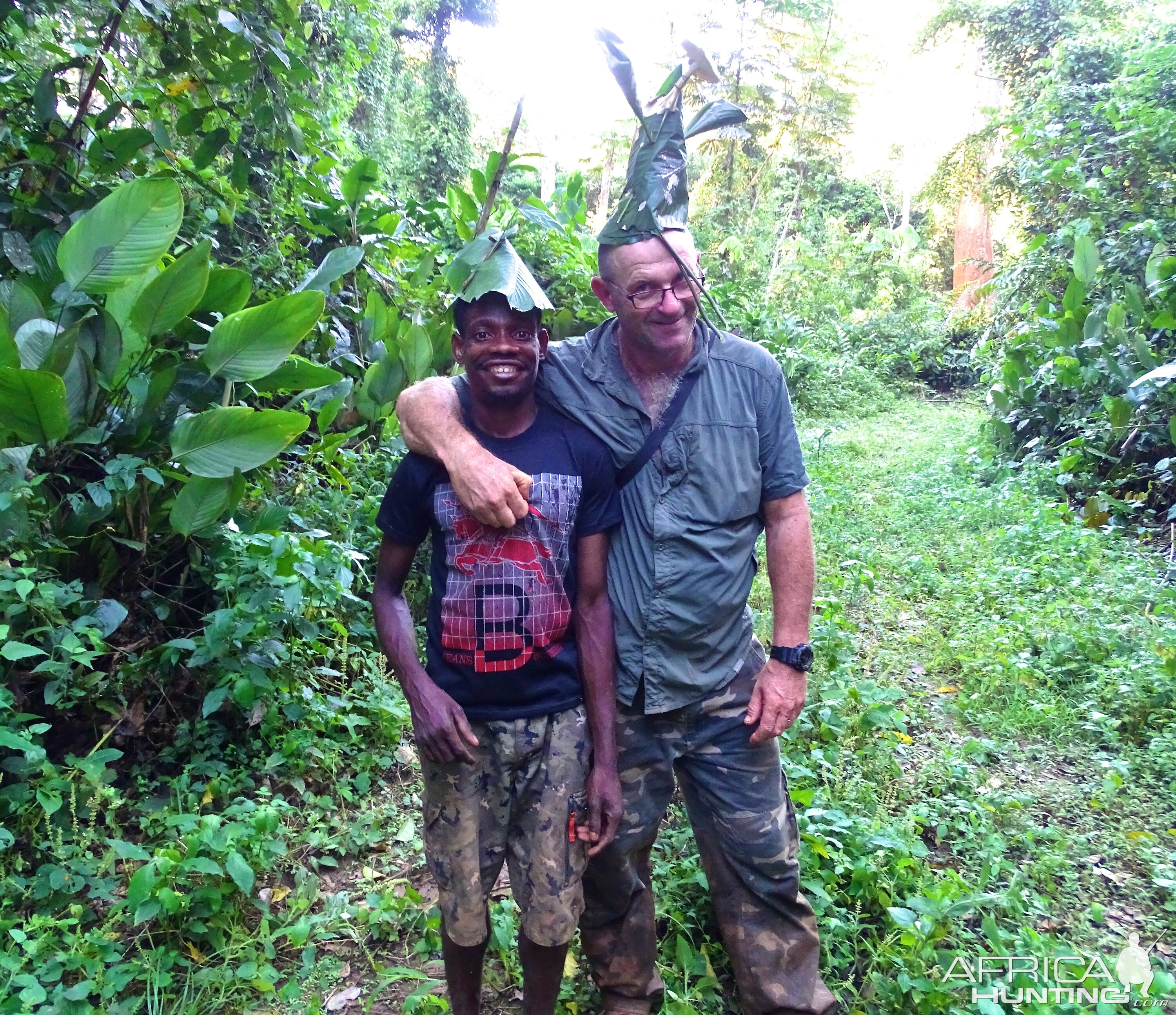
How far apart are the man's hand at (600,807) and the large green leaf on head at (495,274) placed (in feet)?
3.34

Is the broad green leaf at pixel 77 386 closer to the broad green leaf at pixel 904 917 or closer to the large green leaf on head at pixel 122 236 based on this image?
the large green leaf on head at pixel 122 236

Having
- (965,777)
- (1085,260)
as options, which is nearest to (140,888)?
(965,777)

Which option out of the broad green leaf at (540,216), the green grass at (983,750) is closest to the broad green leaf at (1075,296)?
the green grass at (983,750)

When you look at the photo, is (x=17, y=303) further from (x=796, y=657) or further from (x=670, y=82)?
(x=796, y=657)

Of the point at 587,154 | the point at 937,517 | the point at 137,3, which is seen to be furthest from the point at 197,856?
the point at 587,154

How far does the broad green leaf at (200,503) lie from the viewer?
2.61 metres

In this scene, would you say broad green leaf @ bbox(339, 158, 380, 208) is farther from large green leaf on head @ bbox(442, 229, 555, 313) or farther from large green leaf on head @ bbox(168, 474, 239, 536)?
large green leaf on head @ bbox(442, 229, 555, 313)

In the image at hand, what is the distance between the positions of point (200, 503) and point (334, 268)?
4.16 feet

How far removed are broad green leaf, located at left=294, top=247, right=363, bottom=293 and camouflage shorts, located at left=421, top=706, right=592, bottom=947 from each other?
230cm

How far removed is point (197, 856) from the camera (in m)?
2.26

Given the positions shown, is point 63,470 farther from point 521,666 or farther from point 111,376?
point 521,666

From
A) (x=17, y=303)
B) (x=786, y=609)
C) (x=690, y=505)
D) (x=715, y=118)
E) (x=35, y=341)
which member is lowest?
(x=786, y=609)

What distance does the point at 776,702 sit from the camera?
1897mm

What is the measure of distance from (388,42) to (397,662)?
1476 cm
